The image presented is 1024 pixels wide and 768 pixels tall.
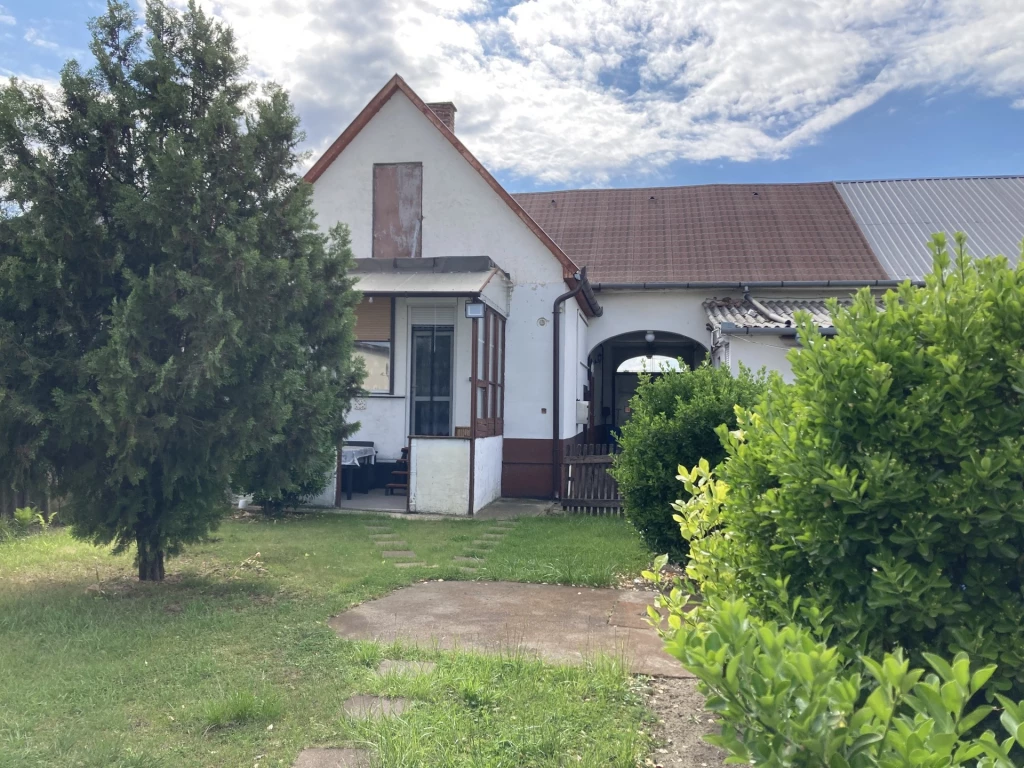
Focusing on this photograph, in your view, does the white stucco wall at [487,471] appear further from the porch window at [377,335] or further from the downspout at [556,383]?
the porch window at [377,335]

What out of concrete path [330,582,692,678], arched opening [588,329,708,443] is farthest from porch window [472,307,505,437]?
concrete path [330,582,692,678]

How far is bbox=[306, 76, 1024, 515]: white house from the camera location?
42.4ft

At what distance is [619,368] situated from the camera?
79.0 feet

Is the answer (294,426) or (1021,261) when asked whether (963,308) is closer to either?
(1021,261)

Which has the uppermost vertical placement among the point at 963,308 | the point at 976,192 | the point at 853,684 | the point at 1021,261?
the point at 976,192

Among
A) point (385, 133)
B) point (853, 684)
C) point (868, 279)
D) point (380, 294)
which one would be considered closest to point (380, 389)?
point (380, 294)

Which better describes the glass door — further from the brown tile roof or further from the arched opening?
the arched opening

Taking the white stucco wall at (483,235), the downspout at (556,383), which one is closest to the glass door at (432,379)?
the white stucco wall at (483,235)

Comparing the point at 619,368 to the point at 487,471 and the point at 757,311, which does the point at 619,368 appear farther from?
the point at 487,471

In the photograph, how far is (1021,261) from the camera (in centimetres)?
239

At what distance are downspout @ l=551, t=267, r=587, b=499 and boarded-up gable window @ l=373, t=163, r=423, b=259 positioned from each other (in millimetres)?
2825

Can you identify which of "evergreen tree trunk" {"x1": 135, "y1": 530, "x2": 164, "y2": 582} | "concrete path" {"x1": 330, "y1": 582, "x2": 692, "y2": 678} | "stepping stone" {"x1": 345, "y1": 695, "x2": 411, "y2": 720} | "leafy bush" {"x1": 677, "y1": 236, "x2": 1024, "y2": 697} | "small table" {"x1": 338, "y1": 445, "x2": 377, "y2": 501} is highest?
"leafy bush" {"x1": 677, "y1": 236, "x2": 1024, "y2": 697}

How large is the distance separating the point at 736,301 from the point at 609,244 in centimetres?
396

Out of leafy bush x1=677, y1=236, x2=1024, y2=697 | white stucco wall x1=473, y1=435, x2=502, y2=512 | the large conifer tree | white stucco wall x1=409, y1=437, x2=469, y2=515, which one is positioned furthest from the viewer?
white stucco wall x1=473, y1=435, x2=502, y2=512
